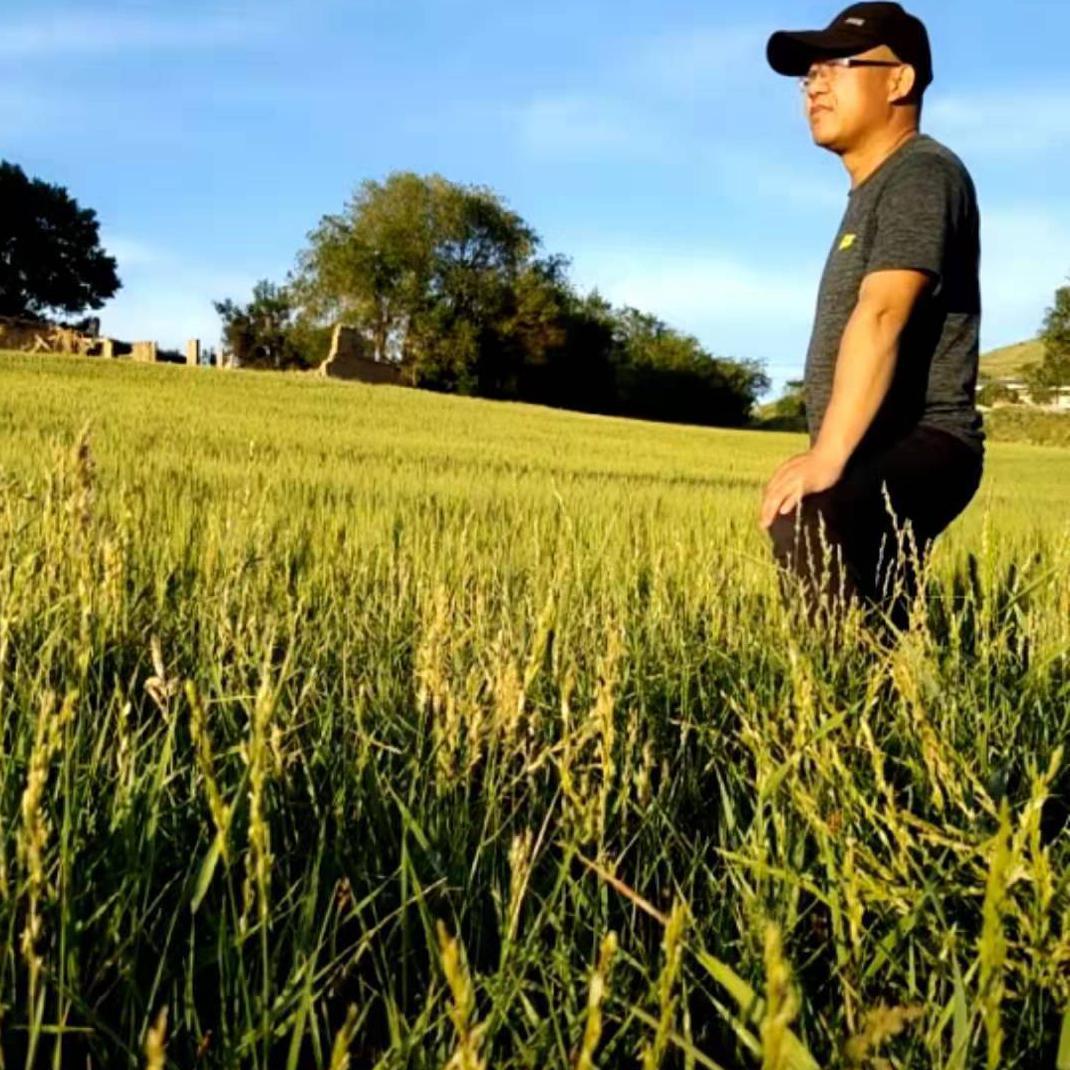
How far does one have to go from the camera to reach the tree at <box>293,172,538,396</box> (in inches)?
2106

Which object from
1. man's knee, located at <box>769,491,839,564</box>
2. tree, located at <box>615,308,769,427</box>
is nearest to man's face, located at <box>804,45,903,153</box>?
man's knee, located at <box>769,491,839,564</box>

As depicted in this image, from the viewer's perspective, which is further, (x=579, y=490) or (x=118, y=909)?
(x=579, y=490)

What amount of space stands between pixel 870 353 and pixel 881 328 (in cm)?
6

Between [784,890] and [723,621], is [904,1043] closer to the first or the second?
[784,890]

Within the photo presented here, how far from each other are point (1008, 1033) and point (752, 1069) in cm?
29

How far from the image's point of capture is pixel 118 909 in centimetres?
128

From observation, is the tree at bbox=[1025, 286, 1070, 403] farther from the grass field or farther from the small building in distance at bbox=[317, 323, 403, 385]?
the grass field

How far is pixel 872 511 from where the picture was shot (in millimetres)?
2982

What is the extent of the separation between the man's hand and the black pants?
38 mm

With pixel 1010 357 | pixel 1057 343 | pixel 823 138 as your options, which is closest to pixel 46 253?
pixel 1057 343

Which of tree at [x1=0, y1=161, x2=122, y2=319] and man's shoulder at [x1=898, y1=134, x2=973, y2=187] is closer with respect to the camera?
man's shoulder at [x1=898, y1=134, x2=973, y2=187]

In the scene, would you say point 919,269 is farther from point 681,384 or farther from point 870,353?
point 681,384

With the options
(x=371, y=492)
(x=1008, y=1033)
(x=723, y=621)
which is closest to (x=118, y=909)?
(x=1008, y=1033)

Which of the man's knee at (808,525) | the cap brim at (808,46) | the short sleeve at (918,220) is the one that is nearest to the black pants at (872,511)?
the man's knee at (808,525)
